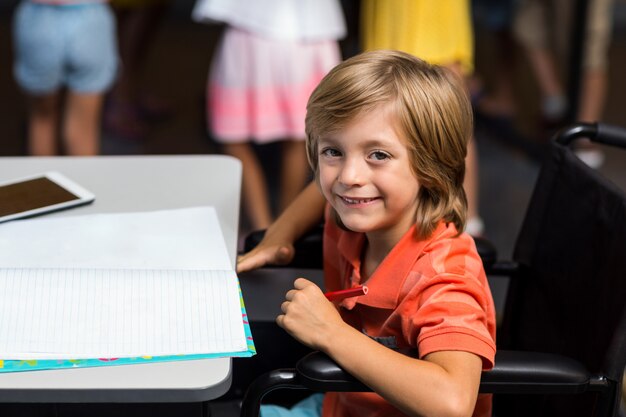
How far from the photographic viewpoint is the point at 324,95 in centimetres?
115

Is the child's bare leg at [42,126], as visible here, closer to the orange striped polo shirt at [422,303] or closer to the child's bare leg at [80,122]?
the child's bare leg at [80,122]

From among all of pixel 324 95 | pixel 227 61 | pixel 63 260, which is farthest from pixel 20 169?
pixel 227 61

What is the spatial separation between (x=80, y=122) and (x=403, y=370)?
201 centimetres

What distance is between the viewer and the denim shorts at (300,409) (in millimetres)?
1311

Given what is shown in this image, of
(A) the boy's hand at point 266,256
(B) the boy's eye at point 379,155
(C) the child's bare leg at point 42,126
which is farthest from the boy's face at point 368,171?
(C) the child's bare leg at point 42,126

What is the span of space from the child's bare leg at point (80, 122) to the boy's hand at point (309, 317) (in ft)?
5.92

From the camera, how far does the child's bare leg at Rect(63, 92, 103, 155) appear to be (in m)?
2.77

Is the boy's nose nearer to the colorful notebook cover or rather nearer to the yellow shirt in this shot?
the colorful notebook cover

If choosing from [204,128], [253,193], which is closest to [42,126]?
[253,193]

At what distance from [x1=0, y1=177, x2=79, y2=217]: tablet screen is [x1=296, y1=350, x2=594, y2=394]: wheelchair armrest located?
1.79 feet

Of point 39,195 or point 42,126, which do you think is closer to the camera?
point 39,195

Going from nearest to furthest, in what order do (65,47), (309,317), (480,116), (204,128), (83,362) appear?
(83,362)
(309,317)
(65,47)
(204,128)
(480,116)

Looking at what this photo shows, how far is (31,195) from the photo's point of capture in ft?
4.66

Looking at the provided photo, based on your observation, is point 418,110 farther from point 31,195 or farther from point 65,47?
point 65,47
